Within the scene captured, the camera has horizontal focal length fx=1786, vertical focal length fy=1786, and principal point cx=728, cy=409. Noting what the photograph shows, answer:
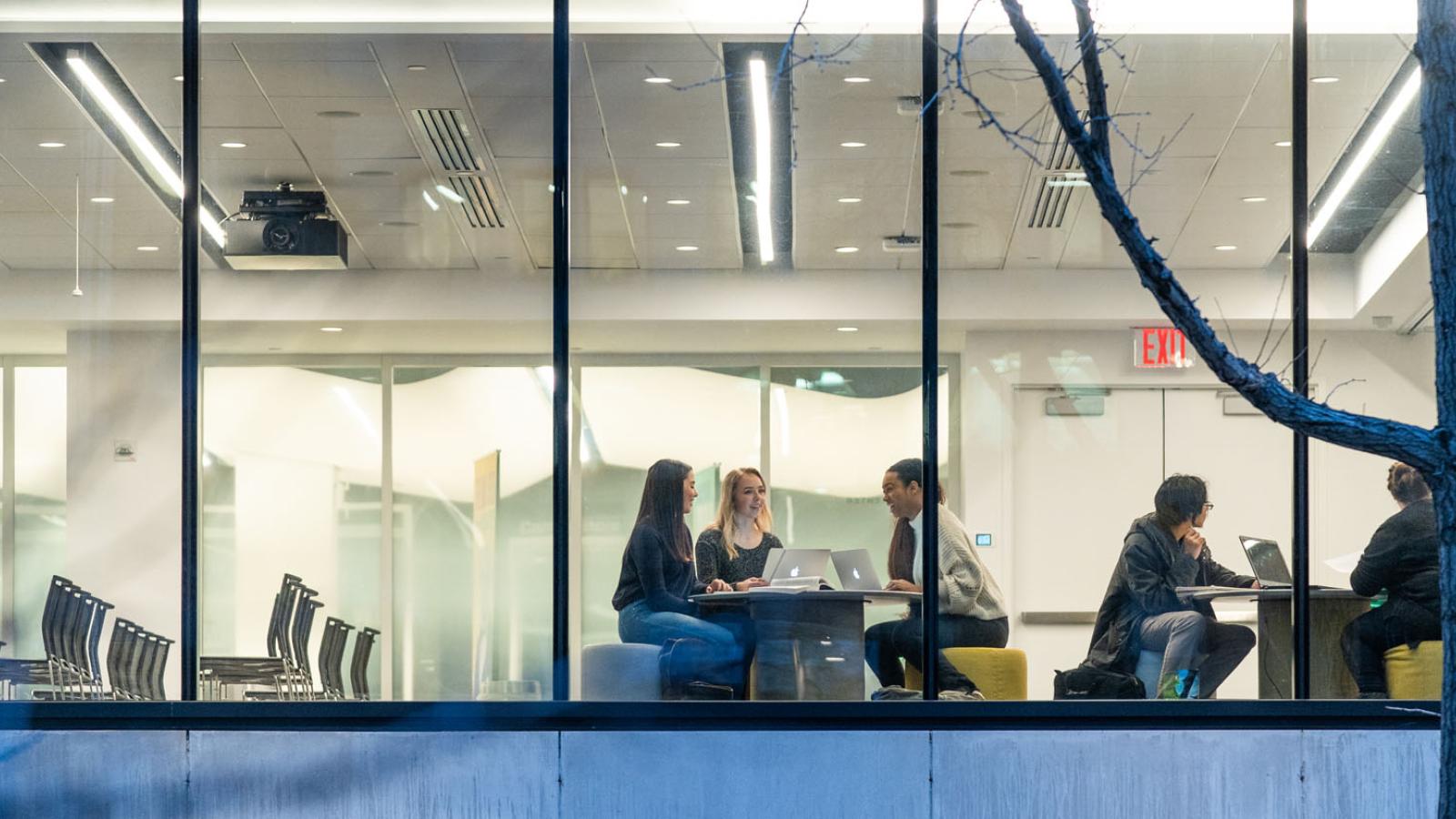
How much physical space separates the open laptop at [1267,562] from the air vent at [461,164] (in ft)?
10.9

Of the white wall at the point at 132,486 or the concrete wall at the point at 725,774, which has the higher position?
the white wall at the point at 132,486

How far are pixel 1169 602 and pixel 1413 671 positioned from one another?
986 mm

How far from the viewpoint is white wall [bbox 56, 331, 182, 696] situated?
7.33 meters

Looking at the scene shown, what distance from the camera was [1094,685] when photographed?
7125mm

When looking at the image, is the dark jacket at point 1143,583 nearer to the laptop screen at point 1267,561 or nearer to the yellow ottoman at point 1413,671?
the laptop screen at point 1267,561

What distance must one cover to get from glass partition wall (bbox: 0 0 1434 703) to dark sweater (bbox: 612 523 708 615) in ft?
0.05

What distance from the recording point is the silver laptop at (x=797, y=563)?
7152 millimetres

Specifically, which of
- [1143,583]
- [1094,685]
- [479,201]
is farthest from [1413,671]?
[479,201]

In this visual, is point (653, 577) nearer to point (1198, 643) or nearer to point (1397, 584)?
point (1198, 643)

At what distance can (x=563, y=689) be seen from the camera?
7109mm

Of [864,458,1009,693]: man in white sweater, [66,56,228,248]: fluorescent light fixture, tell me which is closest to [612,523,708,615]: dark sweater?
[864,458,1009,693]: man in white sweater

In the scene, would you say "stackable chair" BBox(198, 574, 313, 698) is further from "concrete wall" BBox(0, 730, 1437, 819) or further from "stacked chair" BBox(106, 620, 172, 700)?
"concrete wall" BBox(0, 730, 1437, 819)

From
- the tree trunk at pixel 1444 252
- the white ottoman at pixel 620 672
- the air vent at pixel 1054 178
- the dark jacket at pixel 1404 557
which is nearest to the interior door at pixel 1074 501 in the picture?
the air vent at pixel 1054 178

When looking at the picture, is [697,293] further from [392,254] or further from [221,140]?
[221,140]
